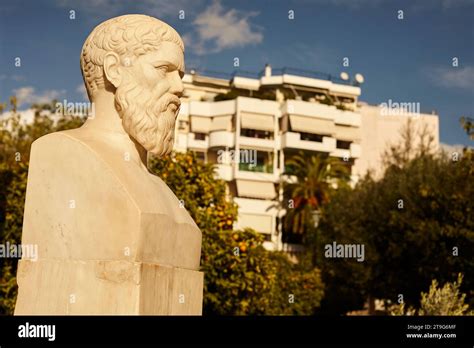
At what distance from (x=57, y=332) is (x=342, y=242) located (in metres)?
28.6

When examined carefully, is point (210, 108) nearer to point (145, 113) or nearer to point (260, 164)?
point (260, 164)

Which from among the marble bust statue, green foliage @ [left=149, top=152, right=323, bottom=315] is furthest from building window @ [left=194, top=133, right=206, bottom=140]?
the marble bust statue

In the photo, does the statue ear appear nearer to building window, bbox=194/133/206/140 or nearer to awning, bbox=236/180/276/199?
awning, bbox=236/180/276/199

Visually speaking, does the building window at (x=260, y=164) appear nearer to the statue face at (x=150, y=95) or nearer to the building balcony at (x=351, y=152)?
the building balcony at (x=351, y=152)

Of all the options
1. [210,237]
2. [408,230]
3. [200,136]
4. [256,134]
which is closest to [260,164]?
[256,134]

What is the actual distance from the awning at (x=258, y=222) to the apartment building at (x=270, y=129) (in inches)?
2.5

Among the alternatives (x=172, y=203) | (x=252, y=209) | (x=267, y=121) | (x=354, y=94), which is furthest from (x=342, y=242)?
(x=172, y=203)

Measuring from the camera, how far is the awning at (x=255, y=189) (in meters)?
47.8

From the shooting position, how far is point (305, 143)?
164ft

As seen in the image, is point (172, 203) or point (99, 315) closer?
point (99, 315)

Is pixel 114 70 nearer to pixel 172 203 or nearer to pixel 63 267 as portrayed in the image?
pixel 172 203

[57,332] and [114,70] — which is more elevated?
[114,70]

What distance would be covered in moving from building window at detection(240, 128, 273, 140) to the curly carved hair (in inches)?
1679

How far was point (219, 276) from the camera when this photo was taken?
61.0 feet
